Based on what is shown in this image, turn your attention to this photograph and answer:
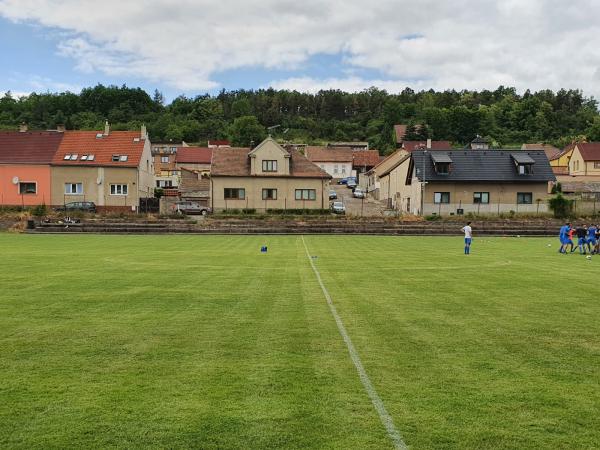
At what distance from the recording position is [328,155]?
11944cm

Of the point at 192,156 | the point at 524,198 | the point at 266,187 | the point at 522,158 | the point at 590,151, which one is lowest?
the point at 524,198

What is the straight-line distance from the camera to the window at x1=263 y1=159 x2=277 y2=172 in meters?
63.9

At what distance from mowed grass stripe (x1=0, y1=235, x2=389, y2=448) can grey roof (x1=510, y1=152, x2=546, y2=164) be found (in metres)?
52.1

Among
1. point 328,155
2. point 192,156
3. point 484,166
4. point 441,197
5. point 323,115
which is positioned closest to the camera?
point 441,197

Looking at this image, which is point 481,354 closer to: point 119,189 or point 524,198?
point 524,198

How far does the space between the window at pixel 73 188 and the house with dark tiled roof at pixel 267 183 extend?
13.2 metres

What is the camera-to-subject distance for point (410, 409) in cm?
623

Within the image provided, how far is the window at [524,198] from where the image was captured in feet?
204

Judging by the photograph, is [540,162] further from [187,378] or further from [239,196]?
[187,378]

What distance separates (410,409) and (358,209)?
66445 mm

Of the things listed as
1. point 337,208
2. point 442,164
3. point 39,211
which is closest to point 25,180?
point 39,211

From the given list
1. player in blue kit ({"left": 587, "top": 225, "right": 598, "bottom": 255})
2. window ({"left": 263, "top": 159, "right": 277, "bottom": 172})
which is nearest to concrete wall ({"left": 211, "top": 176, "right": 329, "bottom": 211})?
window ({"left": 263, "top": 159, "right": 277, "bottom": 172})

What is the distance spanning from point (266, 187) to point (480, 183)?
21.9 metres

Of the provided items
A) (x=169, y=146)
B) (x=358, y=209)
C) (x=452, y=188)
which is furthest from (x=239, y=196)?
(x=169, y=146)
